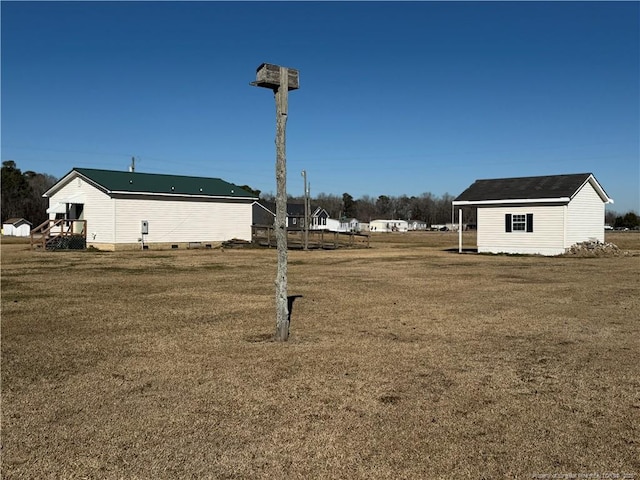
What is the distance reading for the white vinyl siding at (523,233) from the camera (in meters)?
25.9

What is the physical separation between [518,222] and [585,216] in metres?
3.37

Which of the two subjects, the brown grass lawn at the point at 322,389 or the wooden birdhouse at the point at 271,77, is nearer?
the brown grass lawn at the point at 322,389

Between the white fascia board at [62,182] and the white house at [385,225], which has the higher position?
the white fascia board at [62,182]

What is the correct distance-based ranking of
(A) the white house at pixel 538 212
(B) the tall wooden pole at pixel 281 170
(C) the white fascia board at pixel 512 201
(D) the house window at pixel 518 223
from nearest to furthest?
(B) the tall wooden pole at pixel 281 170 < (C) the white fascia board at pixel 512 201 < (A) the white house at pixel 538 212 < (D) the house window at pixel 518 223

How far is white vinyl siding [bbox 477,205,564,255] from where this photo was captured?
25.9 m

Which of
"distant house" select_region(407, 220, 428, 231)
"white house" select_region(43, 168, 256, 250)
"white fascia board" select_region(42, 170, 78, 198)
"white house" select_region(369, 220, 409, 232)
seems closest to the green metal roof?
"white house" select_region(43, 168, 256, 250)

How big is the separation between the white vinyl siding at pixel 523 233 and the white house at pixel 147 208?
16549 mm

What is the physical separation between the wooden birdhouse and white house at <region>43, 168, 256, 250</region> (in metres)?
25.5

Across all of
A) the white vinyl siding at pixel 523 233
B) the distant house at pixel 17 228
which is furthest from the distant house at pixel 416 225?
the white vinyl siding at pixel 523 233

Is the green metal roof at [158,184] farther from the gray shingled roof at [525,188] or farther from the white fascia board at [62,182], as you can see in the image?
the gray shingled roof at [525,188]

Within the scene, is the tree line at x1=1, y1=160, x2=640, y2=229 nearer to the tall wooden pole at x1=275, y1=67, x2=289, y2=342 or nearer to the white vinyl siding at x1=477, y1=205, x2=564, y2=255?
the white vinyl siding at x1=477, y1=205, x2=564, y2=255

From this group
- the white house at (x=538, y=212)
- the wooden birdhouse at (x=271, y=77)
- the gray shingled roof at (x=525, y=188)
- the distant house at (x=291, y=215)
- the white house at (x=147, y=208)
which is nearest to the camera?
the wooden birdhouse at (x=271, y=77)

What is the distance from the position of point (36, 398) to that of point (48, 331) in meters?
3.22

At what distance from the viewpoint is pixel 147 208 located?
32281 mm
